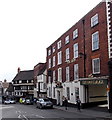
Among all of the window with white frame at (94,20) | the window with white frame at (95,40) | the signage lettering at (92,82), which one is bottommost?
the signage lettering at (92,82)

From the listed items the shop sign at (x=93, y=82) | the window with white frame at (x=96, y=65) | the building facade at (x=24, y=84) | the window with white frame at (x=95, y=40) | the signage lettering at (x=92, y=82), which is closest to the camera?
the shop sign at (x=93, y=82)

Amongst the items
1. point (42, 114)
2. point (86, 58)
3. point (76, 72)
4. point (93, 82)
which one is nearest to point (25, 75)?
point (76, 72)

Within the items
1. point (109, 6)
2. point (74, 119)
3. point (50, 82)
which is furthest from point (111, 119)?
point (50, 82)

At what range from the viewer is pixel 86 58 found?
2756 centimetres

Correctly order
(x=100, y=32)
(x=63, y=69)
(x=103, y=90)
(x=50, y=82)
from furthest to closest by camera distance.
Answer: (x=50, y=82) < (x=63, y=69) < (x=103, y=90) < (x=100, y=32)

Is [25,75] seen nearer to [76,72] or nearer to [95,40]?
[76,72]

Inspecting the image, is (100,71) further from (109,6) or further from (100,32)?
(109,6)

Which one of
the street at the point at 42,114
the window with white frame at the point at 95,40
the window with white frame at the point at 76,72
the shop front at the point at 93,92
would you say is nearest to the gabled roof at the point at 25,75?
the window with white frame at the point at 76,72

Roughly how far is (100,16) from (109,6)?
1951mm

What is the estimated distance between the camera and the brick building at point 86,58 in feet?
77.0

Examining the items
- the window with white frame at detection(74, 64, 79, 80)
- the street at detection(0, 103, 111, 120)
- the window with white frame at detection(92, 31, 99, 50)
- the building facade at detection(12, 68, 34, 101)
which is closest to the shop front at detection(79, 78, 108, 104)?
the street at detection(0, 103, 111, 120)

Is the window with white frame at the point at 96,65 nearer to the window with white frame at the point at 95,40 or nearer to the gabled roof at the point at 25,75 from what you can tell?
the window with white frame at the point at 95,40

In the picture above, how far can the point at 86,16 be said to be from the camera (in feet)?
92.4

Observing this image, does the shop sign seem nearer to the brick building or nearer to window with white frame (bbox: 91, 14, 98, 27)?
the brick building
